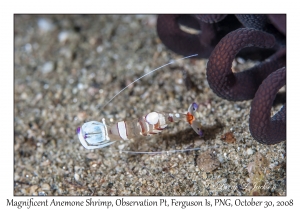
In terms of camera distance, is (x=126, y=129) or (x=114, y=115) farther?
(x=114, y=115)

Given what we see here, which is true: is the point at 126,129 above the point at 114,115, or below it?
below

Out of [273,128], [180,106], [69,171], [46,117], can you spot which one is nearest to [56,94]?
[46,117]

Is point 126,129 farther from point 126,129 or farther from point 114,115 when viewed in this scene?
point 114,115

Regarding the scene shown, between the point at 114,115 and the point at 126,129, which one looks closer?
the point at 126,129

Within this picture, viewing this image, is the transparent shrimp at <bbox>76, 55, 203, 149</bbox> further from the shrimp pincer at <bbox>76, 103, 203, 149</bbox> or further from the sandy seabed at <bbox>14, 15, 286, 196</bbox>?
the sandy seabed at <bbox>14, 15, 286, 196</bbox>

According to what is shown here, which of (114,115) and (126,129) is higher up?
(114,115)

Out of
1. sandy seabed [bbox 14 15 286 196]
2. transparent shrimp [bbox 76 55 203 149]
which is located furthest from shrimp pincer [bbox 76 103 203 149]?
sandy seabed [bbox 14 15 286 196]

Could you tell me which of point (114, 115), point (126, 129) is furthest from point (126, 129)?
point (114, 115)

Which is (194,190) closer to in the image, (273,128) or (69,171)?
(273,128)

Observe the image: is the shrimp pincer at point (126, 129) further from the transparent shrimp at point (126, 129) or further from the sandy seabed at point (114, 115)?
the sandy seabed at point (114, 115)

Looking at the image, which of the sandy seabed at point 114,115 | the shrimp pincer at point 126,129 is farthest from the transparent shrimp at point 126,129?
the sandy seabed at point 114,115
